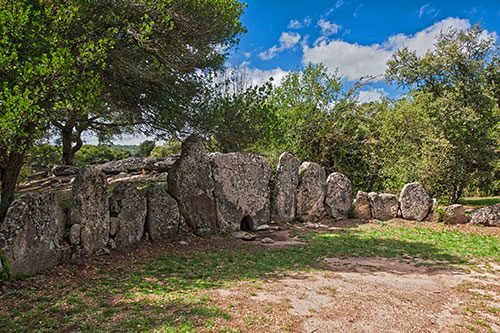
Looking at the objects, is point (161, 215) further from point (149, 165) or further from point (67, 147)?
point (67, 147)

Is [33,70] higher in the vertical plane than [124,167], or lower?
higher

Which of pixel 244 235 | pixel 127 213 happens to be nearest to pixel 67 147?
pixel 127 213

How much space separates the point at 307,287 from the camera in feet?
25.1

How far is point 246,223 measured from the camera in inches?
590

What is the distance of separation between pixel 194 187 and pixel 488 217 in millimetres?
13180

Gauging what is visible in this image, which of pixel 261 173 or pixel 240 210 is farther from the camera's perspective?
pixel 261 173

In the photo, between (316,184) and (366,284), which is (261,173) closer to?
(316,184)

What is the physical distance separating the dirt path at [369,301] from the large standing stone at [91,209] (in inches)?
170

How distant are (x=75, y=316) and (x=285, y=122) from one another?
57.3 feet

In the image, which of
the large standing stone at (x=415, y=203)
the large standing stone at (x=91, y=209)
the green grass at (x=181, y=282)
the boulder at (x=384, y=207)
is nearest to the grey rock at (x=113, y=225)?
the large standing stone at (x=91, y=209)

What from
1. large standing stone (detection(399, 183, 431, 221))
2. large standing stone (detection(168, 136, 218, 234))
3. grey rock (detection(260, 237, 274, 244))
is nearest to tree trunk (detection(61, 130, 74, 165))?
large standing stone (detection(168, 136, 218, 234))

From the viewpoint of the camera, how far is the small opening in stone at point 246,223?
1469 centimetres

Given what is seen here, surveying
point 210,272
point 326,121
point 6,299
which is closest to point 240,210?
point 210,272

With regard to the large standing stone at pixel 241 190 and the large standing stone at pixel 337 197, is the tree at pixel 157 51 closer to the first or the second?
the large standing stone at pixel 241 190
